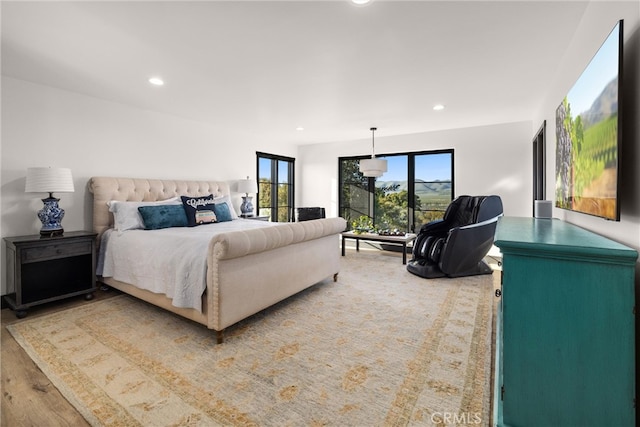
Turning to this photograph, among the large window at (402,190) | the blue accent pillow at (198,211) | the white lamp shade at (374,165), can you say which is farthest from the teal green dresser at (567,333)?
the large window at (402,190)

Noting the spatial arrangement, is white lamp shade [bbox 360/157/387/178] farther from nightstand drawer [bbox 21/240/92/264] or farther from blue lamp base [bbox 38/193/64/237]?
blue lamp base [bbox 38/193/64/237]

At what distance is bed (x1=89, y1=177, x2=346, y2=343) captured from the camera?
2217 millimetres

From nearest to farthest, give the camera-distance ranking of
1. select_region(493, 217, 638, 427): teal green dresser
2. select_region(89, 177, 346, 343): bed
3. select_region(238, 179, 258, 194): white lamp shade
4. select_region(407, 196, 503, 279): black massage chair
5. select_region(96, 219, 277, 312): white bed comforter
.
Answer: select_region(493, 217, 638, 427): teal green dresser
select_region(89, 177, 346, 343): bed
select_region(96, 219, 277, 312): white bed comforter
select_region(407, 196, 503, 279): black massage chair
select_region(238, 179, 258, 194): white lamp shade

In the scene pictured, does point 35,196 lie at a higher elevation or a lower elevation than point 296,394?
higher

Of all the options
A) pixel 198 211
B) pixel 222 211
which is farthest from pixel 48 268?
pixel 222 211

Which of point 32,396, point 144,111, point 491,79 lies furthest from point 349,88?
point 32,396

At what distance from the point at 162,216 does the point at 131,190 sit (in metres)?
0.75

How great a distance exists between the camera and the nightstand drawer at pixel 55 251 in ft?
9.13

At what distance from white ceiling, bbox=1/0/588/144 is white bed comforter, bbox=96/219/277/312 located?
5.41 ft

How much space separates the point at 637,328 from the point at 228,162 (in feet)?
17.8

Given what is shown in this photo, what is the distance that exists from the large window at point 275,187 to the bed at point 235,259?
231 cm

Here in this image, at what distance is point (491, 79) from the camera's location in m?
3.19

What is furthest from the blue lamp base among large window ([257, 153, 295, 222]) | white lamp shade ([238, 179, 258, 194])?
large window ([257, 153, 295, 222])

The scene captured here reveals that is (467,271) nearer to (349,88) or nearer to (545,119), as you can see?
(545,119)
